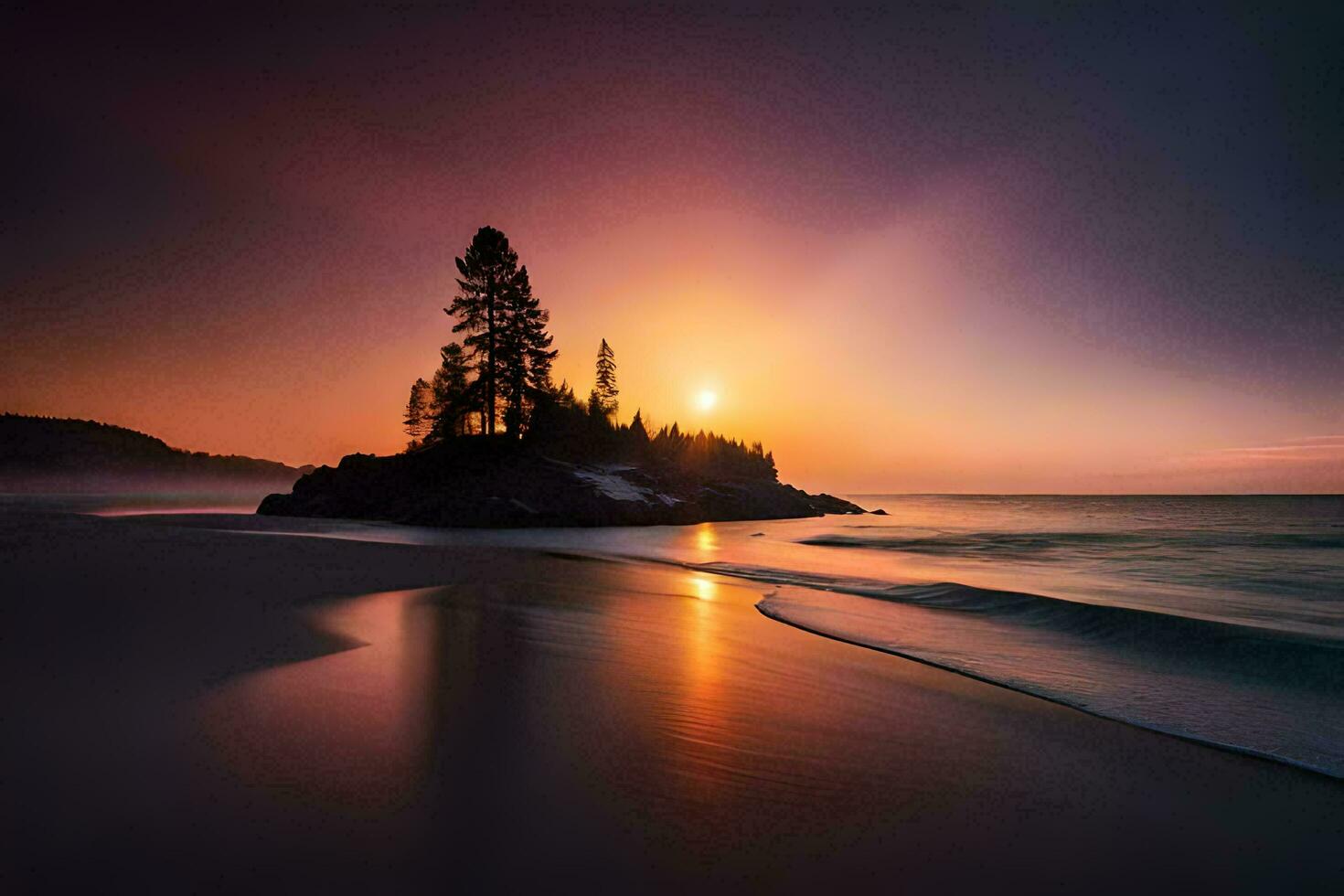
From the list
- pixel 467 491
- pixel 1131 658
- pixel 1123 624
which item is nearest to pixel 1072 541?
pixel 1123 624

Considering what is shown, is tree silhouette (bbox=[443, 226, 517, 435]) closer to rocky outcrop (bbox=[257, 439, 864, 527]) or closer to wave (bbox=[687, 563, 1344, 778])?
rocky outcrop (bbox=[257, 439, 864, 527])

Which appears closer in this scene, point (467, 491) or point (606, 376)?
point (467, 491)

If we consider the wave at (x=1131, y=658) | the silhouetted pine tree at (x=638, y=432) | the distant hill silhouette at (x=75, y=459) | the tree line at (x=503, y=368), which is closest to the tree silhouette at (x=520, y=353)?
the tree line at (x=503, y=368)

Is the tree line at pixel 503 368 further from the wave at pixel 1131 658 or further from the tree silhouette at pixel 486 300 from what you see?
the wave at pixel 1131 658

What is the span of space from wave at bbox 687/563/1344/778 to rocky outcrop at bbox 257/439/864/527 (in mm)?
28290

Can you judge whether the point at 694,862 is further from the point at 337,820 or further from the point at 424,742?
the point at 424,742

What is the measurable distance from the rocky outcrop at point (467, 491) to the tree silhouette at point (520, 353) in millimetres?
3962

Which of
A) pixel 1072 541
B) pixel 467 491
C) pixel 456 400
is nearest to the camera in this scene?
pixel 1072 541

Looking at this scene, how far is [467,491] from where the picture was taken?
37.0 m

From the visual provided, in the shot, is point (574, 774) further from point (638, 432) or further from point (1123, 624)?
point (638, 432)

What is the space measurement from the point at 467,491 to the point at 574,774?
118 ft

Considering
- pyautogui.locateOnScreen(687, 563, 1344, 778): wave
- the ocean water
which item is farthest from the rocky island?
pyautogui.locateOnScreen(687, 563, 1344, 778): wave

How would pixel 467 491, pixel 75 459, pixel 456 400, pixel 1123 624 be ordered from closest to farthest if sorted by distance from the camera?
pixel 1123 624, pixel 467 491, pixel 456 400, pixel 75 459

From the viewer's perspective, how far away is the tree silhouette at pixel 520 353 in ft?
141
